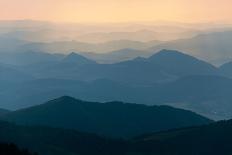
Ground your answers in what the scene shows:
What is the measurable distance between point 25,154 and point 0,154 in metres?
7.88

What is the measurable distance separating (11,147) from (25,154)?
149 inches

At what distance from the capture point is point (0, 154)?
5187 inches

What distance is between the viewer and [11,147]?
5502 inches

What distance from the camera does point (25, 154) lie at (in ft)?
454

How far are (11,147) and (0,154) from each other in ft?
26.5
